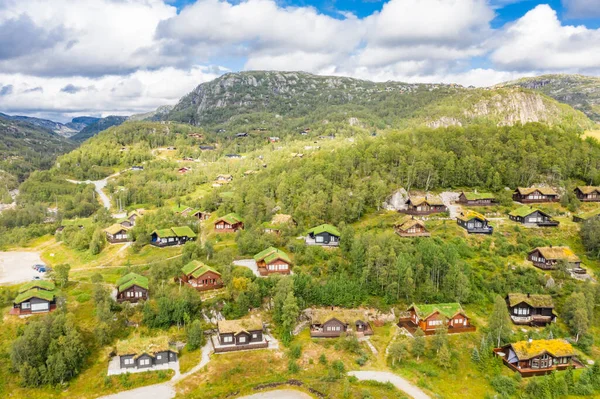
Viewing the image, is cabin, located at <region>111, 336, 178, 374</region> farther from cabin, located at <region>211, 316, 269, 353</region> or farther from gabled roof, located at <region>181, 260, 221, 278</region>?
gabled roof, located at <region>181, 260, 221, 278</region>

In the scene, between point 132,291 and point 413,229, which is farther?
point 413,229

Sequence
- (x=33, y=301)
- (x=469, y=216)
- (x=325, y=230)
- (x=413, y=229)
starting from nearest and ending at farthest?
(x=33, y=301) < (x=325, y=230) < (x=413, y=229) < (x=469, y=216)

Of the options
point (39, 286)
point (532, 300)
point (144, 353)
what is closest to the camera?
point (144, 353)

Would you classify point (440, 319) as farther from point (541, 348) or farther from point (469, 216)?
point (469, 216)

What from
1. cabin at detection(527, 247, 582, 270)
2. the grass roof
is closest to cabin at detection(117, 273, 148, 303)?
the grass roof

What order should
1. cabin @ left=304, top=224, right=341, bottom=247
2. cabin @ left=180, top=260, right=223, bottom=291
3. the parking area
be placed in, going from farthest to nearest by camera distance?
cabin @ left=304, top=224, right=341, bottom=247
the parking area
cabin @ left=180, top=260, right=223, bottom=291

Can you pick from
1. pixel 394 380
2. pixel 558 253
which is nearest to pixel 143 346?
pixel 394 380
